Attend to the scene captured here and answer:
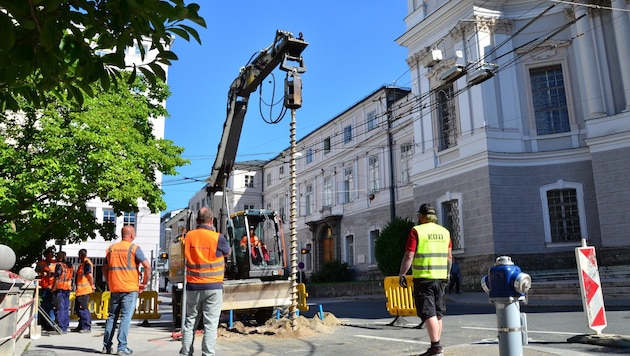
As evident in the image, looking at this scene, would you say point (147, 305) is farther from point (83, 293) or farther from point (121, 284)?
point (121, 284)

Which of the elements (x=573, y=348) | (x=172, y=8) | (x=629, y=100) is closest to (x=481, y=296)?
(x=629, y=100)

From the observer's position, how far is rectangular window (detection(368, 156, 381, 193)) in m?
33.9

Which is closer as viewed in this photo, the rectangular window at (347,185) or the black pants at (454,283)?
the black pants at (454,283)

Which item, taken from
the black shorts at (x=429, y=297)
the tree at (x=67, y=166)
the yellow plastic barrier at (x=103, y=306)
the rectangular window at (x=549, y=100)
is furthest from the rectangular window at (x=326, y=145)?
the black shorts at (x=429, y=297)

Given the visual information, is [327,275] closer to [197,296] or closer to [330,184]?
[330,184]

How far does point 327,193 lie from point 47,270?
29.6 meters

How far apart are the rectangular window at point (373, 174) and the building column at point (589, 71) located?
14607mm

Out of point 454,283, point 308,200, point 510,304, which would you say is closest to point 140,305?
point 510,304

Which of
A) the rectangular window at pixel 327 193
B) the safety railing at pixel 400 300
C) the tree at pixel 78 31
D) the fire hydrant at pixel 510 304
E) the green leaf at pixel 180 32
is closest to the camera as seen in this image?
the tree at pixel 78 31

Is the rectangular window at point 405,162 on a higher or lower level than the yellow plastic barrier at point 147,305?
higher

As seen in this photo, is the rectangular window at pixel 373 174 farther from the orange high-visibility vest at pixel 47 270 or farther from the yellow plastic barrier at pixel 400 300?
the orange high-visibility vest at pixel 47 270

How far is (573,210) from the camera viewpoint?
72.6 ft

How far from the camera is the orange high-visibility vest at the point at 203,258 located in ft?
20.0

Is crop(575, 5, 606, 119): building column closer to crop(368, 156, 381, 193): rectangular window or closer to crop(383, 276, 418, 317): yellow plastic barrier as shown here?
crop(383, 276, 418, 317): yellow plastic barrier
